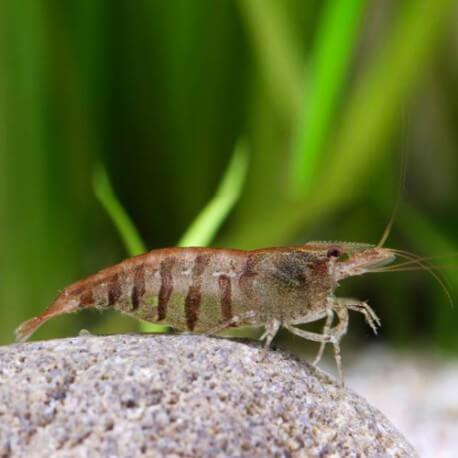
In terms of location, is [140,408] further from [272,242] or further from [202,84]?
[202,84]

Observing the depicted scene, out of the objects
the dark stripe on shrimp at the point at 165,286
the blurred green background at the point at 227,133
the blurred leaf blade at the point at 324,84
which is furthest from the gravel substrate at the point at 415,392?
the dark stripe on shrimp at the point at 165,286

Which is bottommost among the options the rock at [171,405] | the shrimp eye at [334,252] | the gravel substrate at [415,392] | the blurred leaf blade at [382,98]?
the gravel substrate at [415,392]

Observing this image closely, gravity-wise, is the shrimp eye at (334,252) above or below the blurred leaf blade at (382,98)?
below

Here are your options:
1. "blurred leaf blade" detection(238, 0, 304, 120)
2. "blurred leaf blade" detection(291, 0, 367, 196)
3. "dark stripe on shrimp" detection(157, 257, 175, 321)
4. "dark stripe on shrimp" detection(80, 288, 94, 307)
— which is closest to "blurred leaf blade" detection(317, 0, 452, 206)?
"blurred leaf blade" detection(291, 0, 367, 196)

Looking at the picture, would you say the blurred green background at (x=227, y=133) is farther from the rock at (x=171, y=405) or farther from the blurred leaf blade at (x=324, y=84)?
the rock at (x=171, y=405)

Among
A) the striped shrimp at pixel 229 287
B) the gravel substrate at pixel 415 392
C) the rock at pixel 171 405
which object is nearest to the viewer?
the rock at pixel 171 405

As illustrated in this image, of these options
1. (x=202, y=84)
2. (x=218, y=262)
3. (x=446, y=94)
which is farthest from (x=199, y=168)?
(x=218, y=262)
